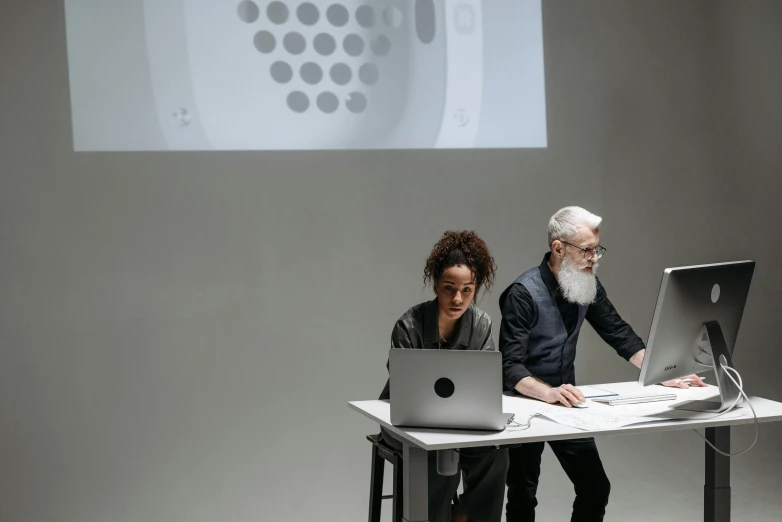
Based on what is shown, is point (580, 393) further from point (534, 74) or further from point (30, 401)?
point (30, 401)

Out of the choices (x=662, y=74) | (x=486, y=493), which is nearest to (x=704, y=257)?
(x=662, y=74)

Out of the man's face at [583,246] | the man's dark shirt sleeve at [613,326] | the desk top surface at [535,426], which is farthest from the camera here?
the man's dark shirt sleeve at [613,326]

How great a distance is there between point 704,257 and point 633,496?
49.6 inches

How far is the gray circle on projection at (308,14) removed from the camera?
371cm

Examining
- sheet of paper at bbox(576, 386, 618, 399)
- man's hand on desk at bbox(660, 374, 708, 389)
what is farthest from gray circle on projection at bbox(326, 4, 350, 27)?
man's hand on desk at bbox(660, 374, 708, 389)

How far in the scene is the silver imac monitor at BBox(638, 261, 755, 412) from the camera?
7.95ft

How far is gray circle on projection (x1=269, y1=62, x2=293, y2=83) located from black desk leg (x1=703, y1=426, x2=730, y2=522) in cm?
223

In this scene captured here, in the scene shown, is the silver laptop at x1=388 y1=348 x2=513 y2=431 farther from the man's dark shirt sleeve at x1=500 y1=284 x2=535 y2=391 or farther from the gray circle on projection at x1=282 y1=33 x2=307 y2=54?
the gray circle on projection at x1=282 y1=33 x2=307 y2=54

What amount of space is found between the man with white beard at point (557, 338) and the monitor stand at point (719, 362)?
30cm

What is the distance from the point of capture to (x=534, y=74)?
13.3ft

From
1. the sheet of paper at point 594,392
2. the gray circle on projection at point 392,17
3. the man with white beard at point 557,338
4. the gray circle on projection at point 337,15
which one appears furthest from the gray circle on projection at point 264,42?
the sheet of paper at point 594,392

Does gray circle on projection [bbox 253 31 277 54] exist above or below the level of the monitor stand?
above

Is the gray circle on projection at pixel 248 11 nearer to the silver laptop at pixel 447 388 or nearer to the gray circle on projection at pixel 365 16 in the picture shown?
the gray circle on projection at pixel 365 16

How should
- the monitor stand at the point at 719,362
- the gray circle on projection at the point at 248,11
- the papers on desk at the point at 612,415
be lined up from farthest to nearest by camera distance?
the gray circle on projection at the point at 248,11
the monitor stand at the point at 719,362
the papers on desk at the point at 612,415
